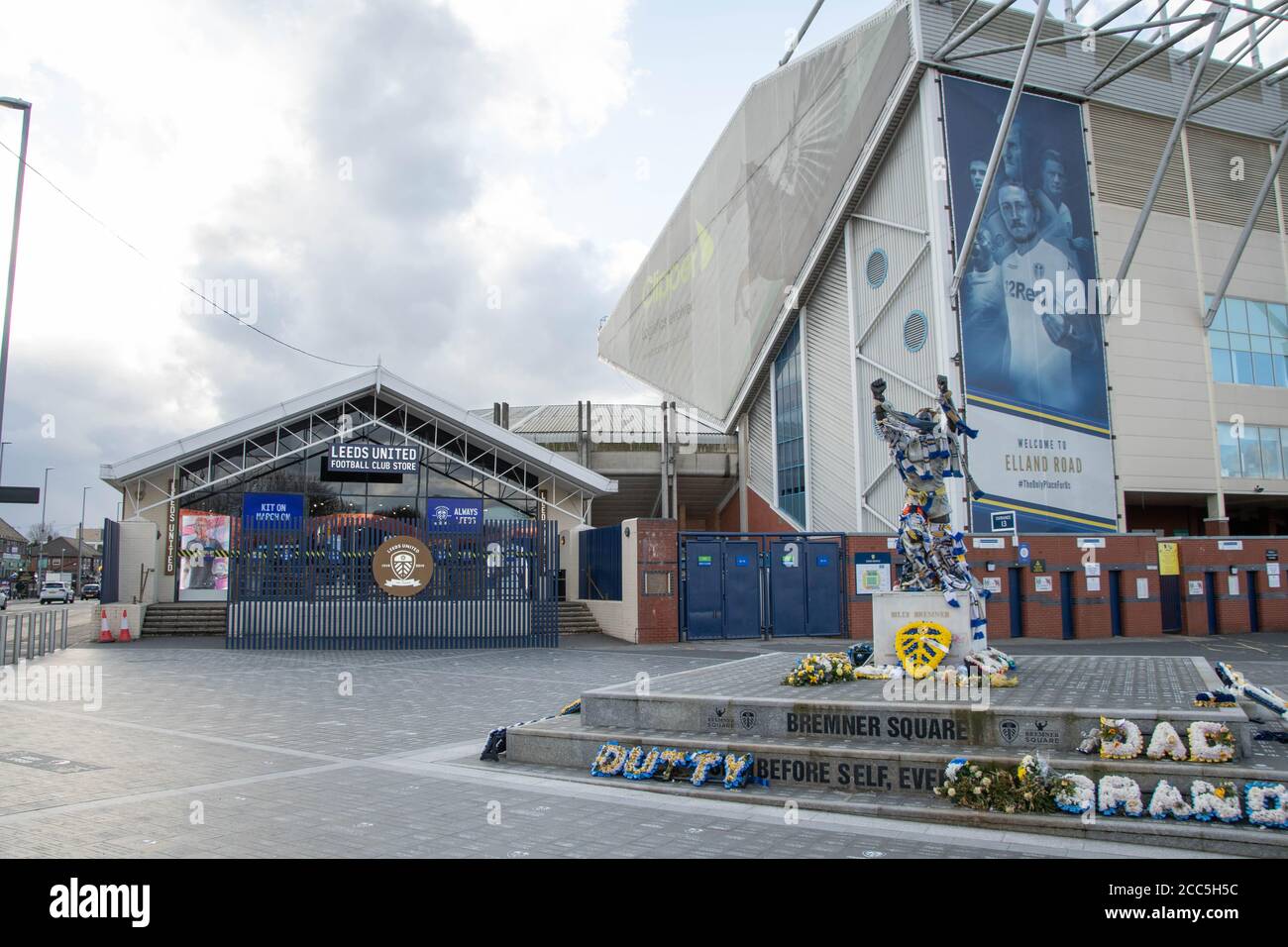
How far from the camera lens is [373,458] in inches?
1160

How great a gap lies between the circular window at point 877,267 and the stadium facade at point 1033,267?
8 centimetres

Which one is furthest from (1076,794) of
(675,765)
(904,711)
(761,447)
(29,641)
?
(761,447)

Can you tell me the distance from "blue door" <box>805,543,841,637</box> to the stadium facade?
12.2 feet

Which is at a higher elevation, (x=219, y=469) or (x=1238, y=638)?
(x=219, y=469)

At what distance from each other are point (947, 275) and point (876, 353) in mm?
3536

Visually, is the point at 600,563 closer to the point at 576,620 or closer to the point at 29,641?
the point at 576,620

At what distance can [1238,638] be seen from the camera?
963 inches

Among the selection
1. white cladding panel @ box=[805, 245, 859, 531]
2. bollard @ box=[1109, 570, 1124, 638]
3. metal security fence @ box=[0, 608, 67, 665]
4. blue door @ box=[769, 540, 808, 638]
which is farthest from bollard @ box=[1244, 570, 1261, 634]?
metal security fence @ box=[0, 608, 67, 665]

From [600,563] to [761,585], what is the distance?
18.3ft

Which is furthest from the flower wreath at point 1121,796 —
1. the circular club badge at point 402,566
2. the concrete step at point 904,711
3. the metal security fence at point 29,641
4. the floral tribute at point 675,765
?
the metal security fence at point 29,641

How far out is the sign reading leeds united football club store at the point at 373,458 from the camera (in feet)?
95.0

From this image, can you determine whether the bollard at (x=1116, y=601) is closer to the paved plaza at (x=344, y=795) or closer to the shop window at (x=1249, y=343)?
the shop window at (x=1249, y=343)
